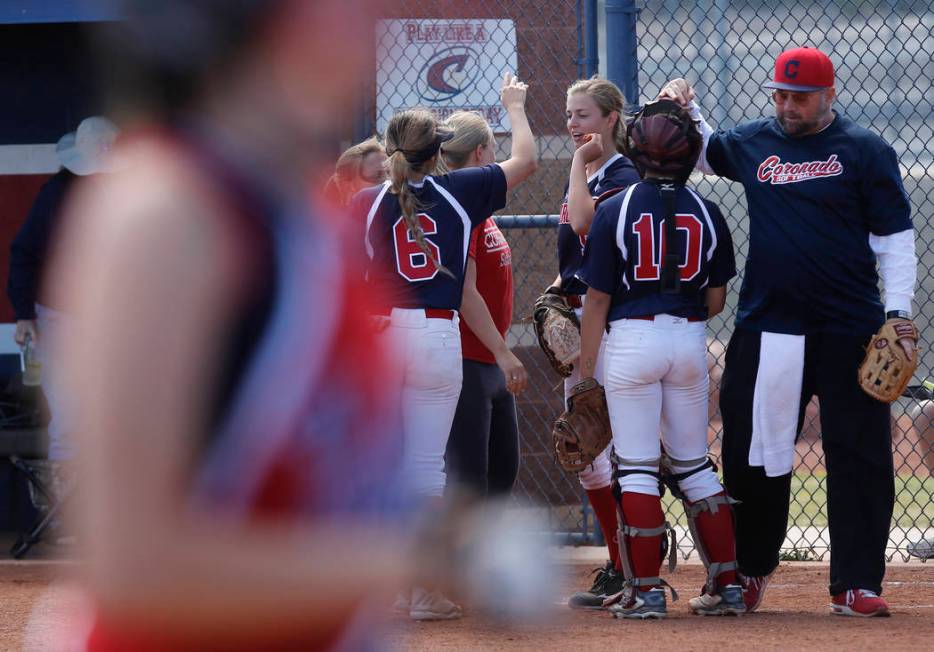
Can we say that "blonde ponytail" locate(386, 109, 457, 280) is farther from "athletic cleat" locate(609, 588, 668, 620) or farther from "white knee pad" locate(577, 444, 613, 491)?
"athletic cleat" locate(609, 588, 668, 620)

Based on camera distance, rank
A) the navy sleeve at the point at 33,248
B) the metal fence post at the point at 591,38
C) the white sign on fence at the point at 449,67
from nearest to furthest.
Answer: the metal fence post at the point at 591,38
the navy sleeve at the point at 33,248
the white sign on fence at the point at 449,67

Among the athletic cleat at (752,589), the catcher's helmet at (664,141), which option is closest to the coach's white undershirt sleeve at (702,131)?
the catcher's helmet at (664,141)

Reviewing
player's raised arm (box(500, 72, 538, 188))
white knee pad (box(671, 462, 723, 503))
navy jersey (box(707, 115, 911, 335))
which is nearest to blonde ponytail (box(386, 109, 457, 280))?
player's raised arm (box(500, 72, 538, 188))

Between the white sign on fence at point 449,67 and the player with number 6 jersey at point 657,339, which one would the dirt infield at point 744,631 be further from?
the white sign on fence at point 449,67

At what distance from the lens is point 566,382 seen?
5.93 metres

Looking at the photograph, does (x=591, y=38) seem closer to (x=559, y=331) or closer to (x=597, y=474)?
(x=559, y=331)

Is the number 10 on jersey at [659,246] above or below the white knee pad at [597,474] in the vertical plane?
above

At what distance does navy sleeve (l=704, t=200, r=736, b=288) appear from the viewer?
5.36 meters

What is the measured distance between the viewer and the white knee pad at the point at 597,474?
5918 millimetres

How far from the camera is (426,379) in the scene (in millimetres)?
5191

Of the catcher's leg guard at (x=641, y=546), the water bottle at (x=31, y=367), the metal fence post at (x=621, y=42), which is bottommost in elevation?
the catcher's leg guard at (x=641, y=546)

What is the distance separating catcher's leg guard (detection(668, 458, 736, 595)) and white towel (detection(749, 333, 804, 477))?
250 mm

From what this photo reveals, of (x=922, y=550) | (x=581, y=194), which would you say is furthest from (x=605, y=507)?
(x=922, y=550)

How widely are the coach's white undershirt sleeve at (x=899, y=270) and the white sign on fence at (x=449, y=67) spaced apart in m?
3.10
